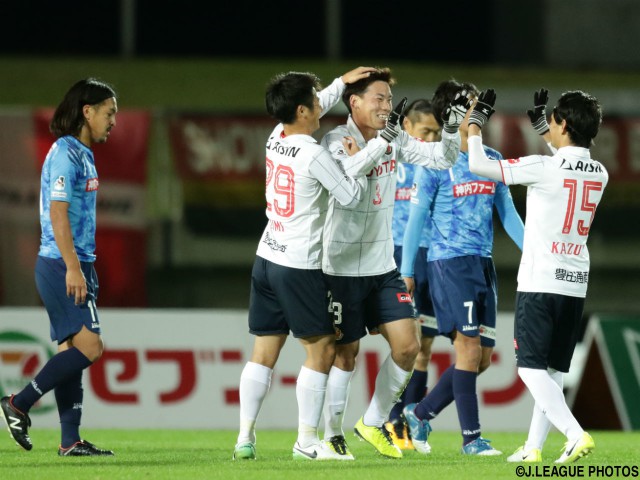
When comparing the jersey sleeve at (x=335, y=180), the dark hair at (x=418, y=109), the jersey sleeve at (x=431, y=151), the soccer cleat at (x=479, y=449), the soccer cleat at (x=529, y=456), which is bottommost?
the soccer cleat at (x=479, y=449)

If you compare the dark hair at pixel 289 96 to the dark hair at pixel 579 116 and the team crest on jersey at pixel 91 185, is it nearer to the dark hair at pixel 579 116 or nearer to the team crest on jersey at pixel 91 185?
the team crest on jersey at pixel 91 185

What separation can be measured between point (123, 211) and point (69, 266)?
570 centimetres

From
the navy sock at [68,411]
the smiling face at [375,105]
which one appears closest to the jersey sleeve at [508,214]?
the smiling face at [375,105]

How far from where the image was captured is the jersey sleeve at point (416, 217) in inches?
316

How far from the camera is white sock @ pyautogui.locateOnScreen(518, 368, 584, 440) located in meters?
6.48

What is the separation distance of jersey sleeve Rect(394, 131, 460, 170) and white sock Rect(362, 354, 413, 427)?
3.60 ft

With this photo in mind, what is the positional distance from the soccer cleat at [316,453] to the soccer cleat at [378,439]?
247mm

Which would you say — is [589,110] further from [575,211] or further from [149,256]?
[149,256]

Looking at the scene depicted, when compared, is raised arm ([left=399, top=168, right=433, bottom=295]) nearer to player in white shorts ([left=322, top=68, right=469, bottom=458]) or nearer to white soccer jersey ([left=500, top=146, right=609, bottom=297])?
player in white shorts ([left=322, top=68, right=469, bottom=458])

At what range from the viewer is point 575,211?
21.8 feet

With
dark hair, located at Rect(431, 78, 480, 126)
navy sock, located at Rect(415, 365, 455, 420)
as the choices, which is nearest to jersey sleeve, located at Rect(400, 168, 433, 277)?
dark hair, located at Rect(431, 78, 480, 126)

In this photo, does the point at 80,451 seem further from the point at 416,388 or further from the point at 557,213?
the point at 557,213

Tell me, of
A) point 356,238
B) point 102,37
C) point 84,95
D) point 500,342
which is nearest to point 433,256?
point 356,238

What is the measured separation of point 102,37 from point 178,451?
26.4ft
